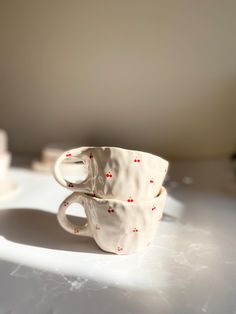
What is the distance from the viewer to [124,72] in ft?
3.63

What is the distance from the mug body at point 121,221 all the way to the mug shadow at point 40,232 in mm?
37

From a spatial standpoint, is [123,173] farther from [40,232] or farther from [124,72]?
[124,72]

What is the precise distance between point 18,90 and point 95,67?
0.93 ft

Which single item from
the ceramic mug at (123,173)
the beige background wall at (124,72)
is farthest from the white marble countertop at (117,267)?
the beige background wall at (124,72)

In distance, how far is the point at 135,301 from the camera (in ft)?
1.55

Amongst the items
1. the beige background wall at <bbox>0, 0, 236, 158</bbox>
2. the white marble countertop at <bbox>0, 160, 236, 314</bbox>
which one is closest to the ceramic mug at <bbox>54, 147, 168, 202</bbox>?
the white marble countertop at <bbox>0, 160, 236, 314</bbox>

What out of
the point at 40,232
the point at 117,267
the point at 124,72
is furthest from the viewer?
the point at 124,72

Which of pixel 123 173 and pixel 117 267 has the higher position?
pixel 123 173

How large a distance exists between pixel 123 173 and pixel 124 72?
2.03 ft

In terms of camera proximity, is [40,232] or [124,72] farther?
[124,72]

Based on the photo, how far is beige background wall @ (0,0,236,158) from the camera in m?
1.03

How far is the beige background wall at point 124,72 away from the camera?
103 cm

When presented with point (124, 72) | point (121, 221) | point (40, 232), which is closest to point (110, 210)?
point (121, 221)

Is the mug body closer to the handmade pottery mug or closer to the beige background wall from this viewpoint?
the handmade pottery mug
